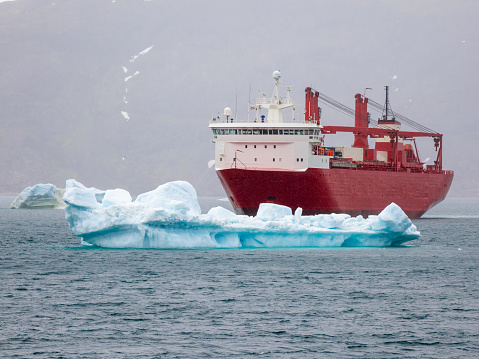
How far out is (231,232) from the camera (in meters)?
Result: 38.8

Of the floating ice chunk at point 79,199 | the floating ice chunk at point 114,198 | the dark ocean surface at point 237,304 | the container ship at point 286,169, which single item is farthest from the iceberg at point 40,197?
the floating ice chunk at point 79,199

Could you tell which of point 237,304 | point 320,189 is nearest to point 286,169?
point 320,189

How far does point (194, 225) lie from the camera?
123ft

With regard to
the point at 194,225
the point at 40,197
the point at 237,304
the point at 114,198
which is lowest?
the point at 237,304

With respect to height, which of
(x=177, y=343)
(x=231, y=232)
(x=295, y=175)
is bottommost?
(x=177, y=343)

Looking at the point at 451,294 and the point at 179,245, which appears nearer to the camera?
the point at 451,294

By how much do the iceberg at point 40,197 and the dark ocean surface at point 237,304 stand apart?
197 ft

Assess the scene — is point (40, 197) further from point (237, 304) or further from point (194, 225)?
point (237, 304)

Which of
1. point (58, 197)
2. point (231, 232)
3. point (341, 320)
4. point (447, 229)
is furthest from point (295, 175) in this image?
point (58, 197)

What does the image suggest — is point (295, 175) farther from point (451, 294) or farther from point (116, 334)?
point (116, 334)

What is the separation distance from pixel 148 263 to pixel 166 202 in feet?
8.71

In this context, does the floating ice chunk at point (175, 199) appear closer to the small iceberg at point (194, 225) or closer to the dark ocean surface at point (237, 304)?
the small iceberg at point (194, 225)

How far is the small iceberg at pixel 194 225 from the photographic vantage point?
1417 inches

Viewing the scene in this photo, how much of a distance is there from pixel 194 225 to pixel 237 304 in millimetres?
10719
